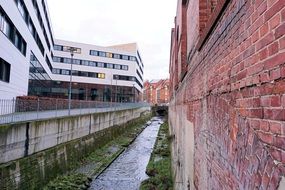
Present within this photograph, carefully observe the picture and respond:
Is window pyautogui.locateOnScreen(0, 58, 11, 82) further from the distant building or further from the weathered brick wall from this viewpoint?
the distant building

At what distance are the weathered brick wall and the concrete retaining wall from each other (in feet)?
26.2

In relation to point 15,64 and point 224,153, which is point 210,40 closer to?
point 224,153

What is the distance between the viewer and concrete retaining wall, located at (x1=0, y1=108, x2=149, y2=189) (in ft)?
30.6

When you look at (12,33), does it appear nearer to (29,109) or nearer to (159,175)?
(29,109)

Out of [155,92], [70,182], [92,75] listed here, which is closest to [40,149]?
[70,182]

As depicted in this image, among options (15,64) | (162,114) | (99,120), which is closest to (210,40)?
(15,64)

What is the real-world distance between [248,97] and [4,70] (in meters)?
17.7

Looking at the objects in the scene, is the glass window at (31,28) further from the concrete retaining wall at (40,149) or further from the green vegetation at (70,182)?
the green vegetation at (70,182)

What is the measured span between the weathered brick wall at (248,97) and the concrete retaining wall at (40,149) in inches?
314

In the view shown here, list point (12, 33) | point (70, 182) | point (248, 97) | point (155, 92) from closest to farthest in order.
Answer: point (248, 97), point (70, 182), point (12, 33), point (155, 92)

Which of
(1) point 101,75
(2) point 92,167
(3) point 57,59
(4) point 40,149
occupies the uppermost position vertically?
(3) point 57,59

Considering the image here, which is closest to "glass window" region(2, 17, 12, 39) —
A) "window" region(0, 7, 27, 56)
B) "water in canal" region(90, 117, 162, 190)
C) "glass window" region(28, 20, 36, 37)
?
"window" region(0, 7, 27, 56)

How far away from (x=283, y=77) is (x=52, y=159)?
1299cm

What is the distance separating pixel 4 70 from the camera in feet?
55.9
